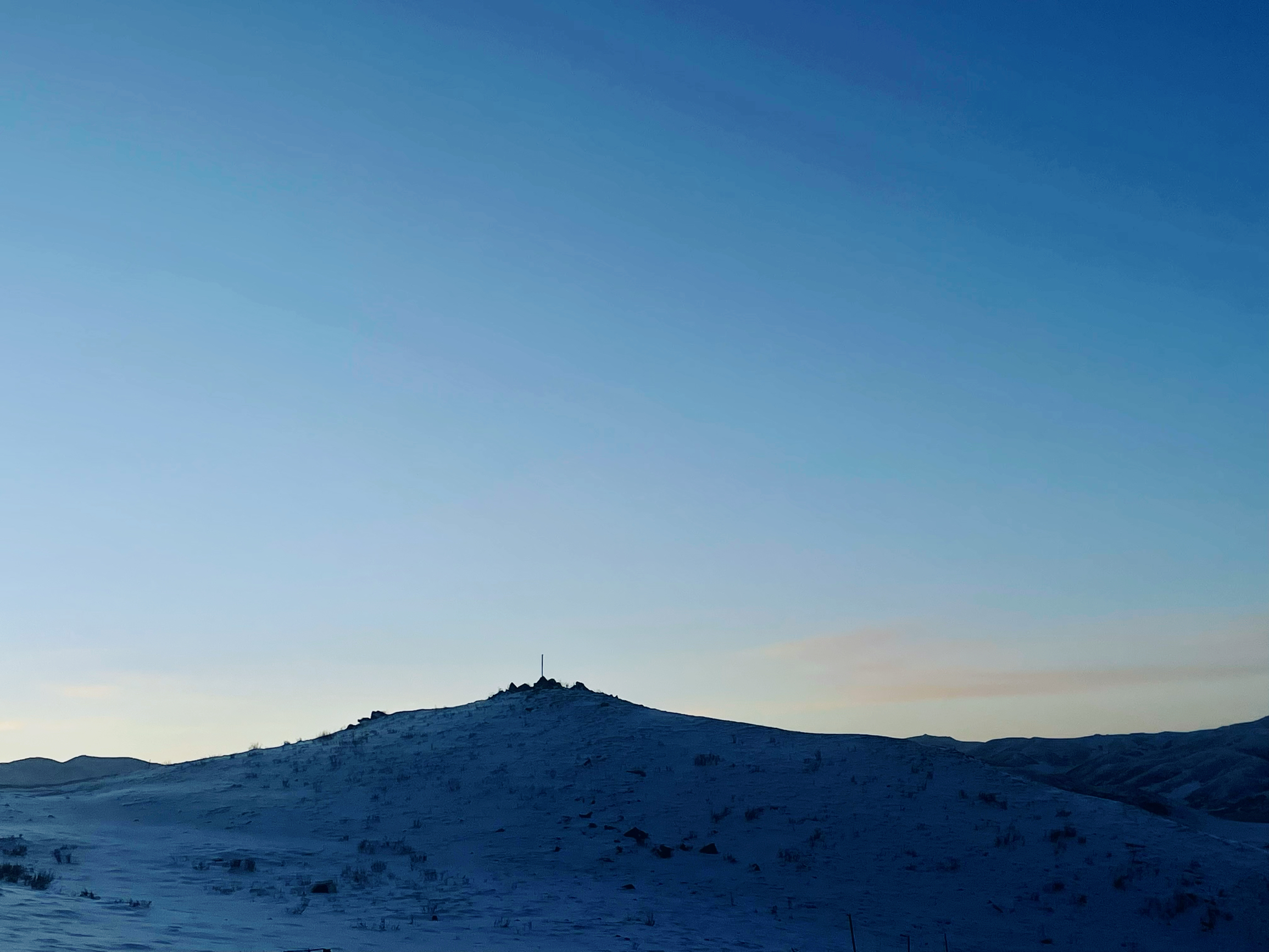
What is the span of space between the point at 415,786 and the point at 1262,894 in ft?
81.6

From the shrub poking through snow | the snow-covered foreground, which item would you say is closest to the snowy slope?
the snow-covered foreground

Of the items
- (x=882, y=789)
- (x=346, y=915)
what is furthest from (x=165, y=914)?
(x=882, y=789)

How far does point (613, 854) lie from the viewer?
27438mm

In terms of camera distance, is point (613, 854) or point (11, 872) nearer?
point (11, 872)

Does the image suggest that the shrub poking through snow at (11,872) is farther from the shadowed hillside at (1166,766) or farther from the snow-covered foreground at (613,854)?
the shadowed hillside at (1166,766)

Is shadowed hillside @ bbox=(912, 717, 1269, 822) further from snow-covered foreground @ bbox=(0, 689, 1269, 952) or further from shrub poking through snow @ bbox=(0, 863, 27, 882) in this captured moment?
shrub poking through snow @ bbox=(0, 863, 27, 882)

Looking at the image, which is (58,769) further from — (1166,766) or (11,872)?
(1166,766)

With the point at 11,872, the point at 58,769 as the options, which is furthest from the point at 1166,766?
the point at 58,769

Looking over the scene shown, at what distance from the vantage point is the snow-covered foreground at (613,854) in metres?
19.1

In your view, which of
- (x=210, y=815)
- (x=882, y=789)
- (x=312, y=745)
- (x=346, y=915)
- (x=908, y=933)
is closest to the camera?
(x=346, y=915)

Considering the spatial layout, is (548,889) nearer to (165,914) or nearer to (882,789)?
(165,914)

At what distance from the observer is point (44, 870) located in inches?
798

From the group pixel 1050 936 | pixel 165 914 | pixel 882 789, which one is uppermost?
pixel 882 789

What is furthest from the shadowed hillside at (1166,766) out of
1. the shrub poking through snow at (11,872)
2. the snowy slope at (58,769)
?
the snowy slope at (58,769)
